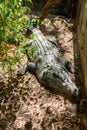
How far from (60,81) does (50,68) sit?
1.17 ft

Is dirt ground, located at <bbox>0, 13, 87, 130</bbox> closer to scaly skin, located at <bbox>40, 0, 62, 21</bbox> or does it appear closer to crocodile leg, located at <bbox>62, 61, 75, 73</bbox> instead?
crocodile leg, located at <bbox>62, 61, 75, 73</bbox>

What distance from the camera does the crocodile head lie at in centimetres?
411

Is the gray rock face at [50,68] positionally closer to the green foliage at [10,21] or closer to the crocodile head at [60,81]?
the crocodile head at [60,81]

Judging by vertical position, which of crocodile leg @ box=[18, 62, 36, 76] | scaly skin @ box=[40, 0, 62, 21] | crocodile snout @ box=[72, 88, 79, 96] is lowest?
crocodile snout @ box=[72, 88, 79, 96]

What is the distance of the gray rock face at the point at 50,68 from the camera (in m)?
4.22

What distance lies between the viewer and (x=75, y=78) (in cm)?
453

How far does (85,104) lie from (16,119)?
1.07 metres

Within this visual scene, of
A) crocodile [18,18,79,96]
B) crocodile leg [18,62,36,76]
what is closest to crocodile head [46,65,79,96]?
crocodile [18,18,79,96]

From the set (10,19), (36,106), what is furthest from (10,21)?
(36,106)

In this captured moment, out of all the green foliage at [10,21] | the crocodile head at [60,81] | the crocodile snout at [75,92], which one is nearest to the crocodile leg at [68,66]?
the crocodile head at [60,81]

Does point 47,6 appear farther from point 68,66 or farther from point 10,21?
point 10,21

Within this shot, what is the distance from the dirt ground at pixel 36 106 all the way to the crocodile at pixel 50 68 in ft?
0.34

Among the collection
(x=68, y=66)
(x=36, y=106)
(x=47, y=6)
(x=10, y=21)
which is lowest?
(x=36, y=106)

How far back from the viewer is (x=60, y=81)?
4.29 metres
